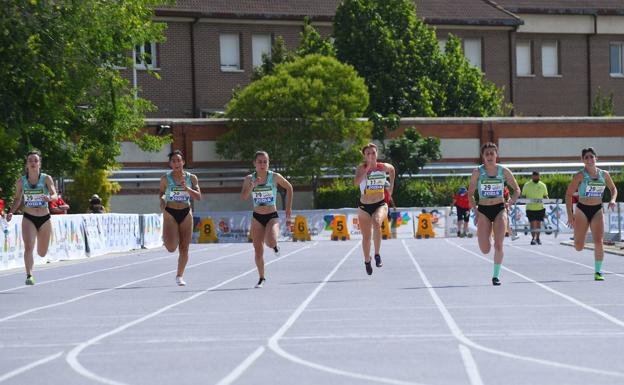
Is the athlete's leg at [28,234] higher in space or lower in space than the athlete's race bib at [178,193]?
lower

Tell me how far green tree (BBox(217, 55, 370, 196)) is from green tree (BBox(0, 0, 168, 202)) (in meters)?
5.42

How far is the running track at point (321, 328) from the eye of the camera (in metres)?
9.17

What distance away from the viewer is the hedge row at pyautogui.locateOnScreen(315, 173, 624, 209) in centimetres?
5216

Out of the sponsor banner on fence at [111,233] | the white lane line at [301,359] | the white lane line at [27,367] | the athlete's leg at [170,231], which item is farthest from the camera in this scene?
the sponsor banner on fence at [111,233]

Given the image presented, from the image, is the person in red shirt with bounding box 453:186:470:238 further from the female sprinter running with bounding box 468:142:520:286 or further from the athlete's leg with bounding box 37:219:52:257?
the female sprinter running with bounding box 468:142:520:286

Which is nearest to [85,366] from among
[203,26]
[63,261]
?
[63,261]

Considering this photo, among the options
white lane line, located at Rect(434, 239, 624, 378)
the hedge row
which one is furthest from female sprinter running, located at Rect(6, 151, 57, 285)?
the hedge row

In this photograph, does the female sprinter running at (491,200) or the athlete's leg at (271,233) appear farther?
the athlete's leg at (271,233)

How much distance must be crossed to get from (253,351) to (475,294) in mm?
6264

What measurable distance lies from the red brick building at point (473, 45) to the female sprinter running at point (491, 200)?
43.8 metres

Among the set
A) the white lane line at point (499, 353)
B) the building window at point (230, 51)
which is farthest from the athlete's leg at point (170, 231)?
the building window at point (230, 51)

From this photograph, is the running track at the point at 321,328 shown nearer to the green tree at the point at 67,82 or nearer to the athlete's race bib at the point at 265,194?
the athlete's race bib at the point at 265,194

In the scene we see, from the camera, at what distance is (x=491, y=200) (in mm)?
17906

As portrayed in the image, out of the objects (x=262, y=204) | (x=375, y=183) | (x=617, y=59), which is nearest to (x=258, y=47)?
(x=617, y=59)
